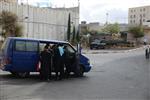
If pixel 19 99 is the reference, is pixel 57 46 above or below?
above

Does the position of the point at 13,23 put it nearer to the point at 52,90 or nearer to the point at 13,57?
the point at 13,57

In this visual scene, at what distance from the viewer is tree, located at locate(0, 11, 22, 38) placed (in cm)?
4981

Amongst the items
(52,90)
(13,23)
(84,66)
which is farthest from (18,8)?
(52,90)

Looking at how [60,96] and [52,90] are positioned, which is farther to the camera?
[52,90]

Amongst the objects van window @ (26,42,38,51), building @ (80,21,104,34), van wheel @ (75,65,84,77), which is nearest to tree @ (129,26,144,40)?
building @ (80,21,104,34)

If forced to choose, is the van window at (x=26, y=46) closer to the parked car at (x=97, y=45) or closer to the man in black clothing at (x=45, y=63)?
the man in black clothing at (x=45, y=63)

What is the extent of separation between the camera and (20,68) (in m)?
17.6

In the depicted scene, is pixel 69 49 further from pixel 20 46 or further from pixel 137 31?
pixel 137 31

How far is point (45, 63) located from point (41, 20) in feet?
149

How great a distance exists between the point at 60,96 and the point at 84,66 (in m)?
7.05

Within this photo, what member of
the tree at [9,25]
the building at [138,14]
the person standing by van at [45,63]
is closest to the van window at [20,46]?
the person standing by van at [45,63]

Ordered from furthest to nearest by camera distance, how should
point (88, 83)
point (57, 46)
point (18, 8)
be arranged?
point (18, 8) → point (57, 46) → point (88, 83)

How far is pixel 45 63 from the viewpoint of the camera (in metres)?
17.6

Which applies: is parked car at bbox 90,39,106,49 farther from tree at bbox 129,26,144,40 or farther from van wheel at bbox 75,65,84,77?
van wheel at bbox 75,65,84,77
